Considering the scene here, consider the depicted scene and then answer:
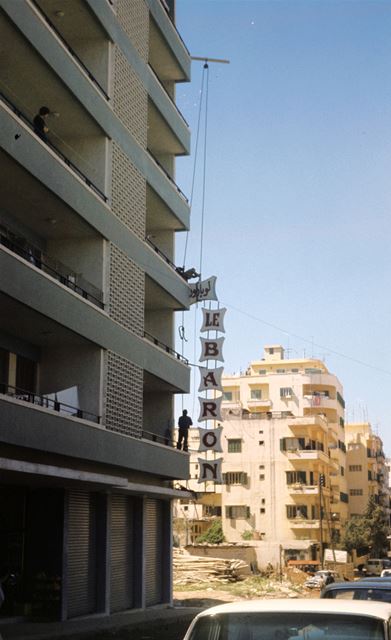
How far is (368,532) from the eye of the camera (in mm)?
89375

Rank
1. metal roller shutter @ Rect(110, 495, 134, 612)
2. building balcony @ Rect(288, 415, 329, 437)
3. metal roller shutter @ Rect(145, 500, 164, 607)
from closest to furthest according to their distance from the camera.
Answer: metal roller shutter @ Rect(110, 495, 134, 612)
metal roller shutter @ Rect(145, 500, 164, 607)
building balcony @ Rect(288, 415, 329, 437)

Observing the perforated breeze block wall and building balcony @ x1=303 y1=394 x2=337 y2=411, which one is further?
building balcony @ x1=303 y1=394 x2=337 y2=411

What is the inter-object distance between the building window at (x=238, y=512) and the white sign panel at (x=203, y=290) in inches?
1820

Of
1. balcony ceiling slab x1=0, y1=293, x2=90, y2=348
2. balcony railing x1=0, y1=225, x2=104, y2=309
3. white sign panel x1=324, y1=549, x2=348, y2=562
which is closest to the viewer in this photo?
balcony ceiling slab x1=0, y1=293, x2=90, y2=348

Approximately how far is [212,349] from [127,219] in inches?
294

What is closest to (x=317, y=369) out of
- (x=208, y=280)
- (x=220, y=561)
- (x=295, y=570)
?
(x=295, y=570)

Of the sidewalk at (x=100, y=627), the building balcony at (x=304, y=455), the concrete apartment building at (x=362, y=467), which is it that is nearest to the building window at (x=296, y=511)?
the building balcony at (x=304, y=455)

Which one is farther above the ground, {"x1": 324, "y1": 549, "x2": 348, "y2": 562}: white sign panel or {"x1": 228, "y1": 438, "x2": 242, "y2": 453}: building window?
{"x1": 228, "y1": 438, "x2": 242, "y2": 453}: building window

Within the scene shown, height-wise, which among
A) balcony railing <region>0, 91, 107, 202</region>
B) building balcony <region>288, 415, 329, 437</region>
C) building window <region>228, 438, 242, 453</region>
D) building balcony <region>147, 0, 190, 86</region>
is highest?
building balcony <region>147, 0, 190, 86</region>

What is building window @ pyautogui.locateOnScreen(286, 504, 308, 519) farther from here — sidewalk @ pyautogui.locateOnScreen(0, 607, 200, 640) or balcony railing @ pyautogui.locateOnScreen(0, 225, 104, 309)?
balcony railing @ pyautogui.locateOnScreen(0, 225, 104, 309)

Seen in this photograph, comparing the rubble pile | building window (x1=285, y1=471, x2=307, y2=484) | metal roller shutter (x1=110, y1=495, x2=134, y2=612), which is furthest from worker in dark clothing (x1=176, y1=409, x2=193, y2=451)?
building window (x1=285, y1=471, x2=307, y2=484)

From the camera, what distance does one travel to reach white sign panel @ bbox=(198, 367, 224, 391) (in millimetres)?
34469

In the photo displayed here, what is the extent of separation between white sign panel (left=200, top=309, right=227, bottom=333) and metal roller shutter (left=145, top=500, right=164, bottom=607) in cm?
681

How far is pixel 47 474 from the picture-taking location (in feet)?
67.7
